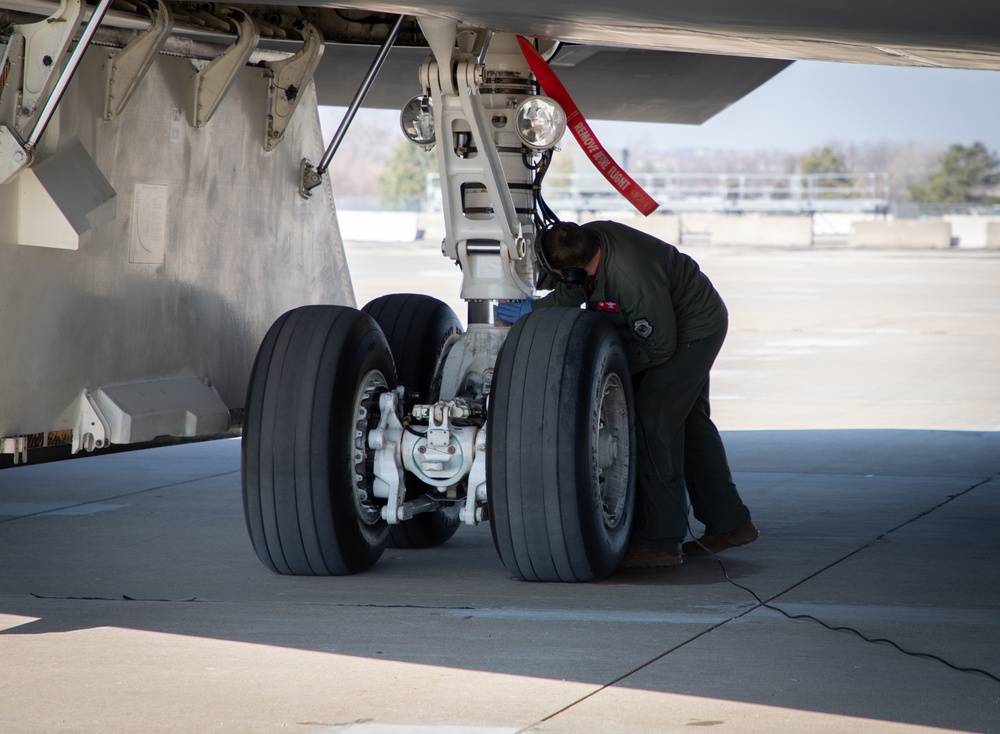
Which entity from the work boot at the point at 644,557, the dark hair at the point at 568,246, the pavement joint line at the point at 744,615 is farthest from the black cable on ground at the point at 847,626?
the dark hair at the point at 568,246

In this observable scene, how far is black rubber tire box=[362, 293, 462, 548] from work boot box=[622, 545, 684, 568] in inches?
36.1

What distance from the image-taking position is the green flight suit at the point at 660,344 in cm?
557

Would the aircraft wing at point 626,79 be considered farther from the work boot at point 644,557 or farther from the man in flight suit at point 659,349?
the work boot at point 644,557

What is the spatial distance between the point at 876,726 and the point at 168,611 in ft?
8.18

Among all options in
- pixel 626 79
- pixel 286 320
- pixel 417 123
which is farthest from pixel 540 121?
pixel 626 79

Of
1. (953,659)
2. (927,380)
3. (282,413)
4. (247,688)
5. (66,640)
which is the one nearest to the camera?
(247,688)

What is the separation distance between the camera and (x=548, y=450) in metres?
5.08

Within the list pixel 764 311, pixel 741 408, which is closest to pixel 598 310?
pixel 741 408

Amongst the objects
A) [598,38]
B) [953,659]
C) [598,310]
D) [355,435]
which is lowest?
[953,659]

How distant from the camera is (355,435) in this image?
5457mm

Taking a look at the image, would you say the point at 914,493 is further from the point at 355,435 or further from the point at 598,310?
the point at 355,435

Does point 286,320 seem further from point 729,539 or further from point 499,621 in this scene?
point 729,539

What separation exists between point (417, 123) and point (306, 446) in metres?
1.75

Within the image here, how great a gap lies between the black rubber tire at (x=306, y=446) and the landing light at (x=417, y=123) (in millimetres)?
1154
